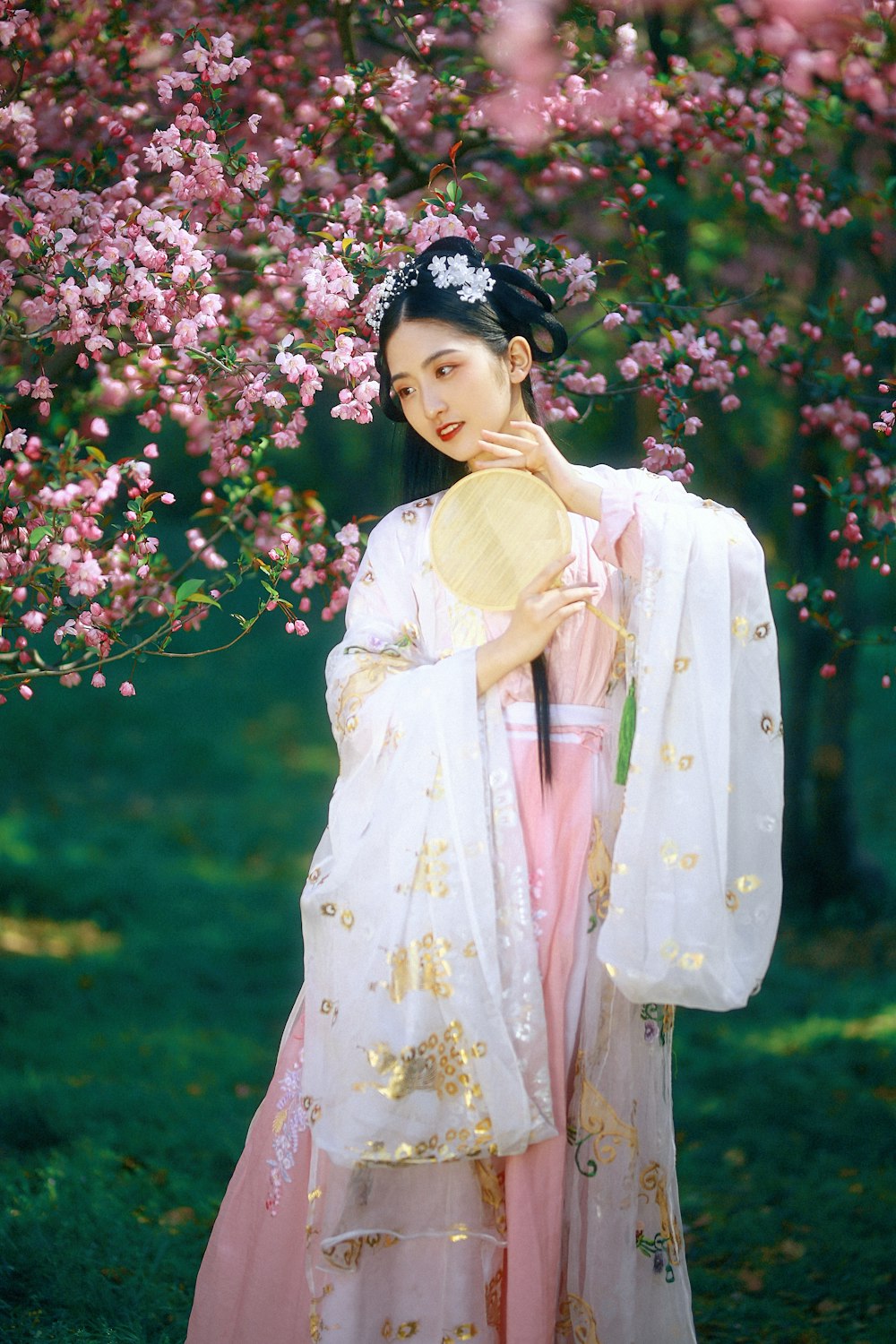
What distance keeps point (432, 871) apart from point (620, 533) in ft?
2.07

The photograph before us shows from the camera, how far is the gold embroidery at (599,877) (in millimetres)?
2273

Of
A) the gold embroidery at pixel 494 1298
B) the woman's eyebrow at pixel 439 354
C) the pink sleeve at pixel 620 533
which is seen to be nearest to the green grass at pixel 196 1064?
the gold embroidery at pixel 494 1298

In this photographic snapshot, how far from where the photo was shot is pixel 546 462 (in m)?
2.29

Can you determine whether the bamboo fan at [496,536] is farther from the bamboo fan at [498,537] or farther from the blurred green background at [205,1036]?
the blurred green background at [205,1036]

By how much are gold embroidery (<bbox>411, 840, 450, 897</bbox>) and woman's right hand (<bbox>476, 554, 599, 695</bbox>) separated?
286 millimetres

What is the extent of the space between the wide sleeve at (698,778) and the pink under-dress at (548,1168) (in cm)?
11

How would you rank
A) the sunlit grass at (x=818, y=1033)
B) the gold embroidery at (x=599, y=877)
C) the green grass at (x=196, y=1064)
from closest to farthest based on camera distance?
1. the gold embroidery at (x=599, y=877)
2. the green grass at (x=196, y=1064)
3. the sunlit grass at (x=818, y=1033)

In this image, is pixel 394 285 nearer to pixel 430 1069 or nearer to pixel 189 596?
pixel 189 596

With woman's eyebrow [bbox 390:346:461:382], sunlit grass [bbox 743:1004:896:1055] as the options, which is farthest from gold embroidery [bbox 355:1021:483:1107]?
sunlit grass [bbox 743:1004:896:1055]

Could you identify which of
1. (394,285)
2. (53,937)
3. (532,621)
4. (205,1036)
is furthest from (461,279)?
(53,937)

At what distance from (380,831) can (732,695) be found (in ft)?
2.02

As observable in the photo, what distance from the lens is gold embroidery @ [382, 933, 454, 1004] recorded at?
2133 mm

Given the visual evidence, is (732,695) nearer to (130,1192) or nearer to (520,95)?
(520,95)

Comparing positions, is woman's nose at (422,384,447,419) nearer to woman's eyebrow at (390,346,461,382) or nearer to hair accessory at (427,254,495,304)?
woman's eyebrow at (390,346,461,382)
